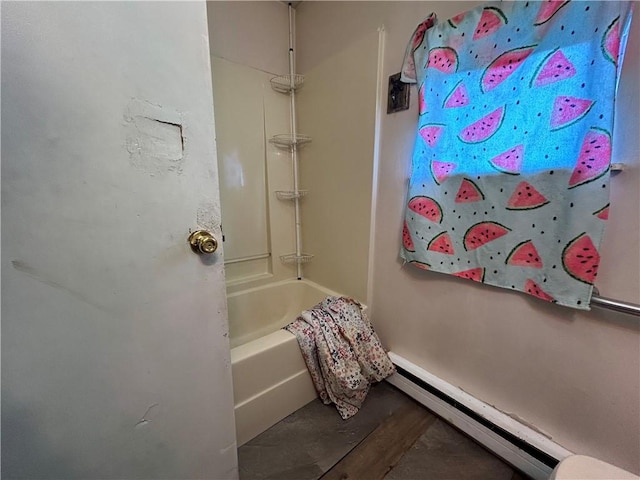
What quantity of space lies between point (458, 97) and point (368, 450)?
1627 millimetres

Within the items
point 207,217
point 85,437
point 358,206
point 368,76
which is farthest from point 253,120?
point 85,437

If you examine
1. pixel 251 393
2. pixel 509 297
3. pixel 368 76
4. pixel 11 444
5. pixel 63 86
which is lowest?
pixel 251 393

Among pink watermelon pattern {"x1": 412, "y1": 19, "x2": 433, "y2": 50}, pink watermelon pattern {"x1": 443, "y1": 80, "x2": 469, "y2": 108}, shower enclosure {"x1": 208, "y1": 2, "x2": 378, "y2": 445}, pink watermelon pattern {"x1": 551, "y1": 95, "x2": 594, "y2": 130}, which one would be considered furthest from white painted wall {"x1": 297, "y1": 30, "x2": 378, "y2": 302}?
pink watermelon pattern {"x1": 551, "y1": 95, "x2": 594, "y2": 130}

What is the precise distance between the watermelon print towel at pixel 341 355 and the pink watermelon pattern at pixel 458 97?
3.83ft

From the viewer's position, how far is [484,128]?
104 centimetres

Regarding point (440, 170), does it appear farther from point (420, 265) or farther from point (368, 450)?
point (368, 450)

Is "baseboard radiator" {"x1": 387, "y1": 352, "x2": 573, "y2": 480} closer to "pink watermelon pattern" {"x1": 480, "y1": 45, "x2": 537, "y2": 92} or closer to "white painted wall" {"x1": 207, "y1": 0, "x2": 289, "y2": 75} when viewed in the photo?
"pink watermelon pattern" {"x1": 480, "y1": 45, "x2": 537, "y2": 92}

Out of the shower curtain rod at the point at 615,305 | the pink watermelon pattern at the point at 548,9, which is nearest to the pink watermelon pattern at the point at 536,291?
the shower curtain rod at the point at 615,305

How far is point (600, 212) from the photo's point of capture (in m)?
0.81

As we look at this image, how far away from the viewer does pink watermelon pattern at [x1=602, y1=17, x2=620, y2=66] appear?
75 centimetres

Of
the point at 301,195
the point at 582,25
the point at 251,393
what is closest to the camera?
the point at 582,25

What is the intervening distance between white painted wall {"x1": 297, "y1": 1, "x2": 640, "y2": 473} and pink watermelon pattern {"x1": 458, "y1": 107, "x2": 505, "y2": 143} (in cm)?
29

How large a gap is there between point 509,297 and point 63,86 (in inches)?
61.2

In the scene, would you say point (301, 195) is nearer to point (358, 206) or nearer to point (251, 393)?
point (358, 206)
